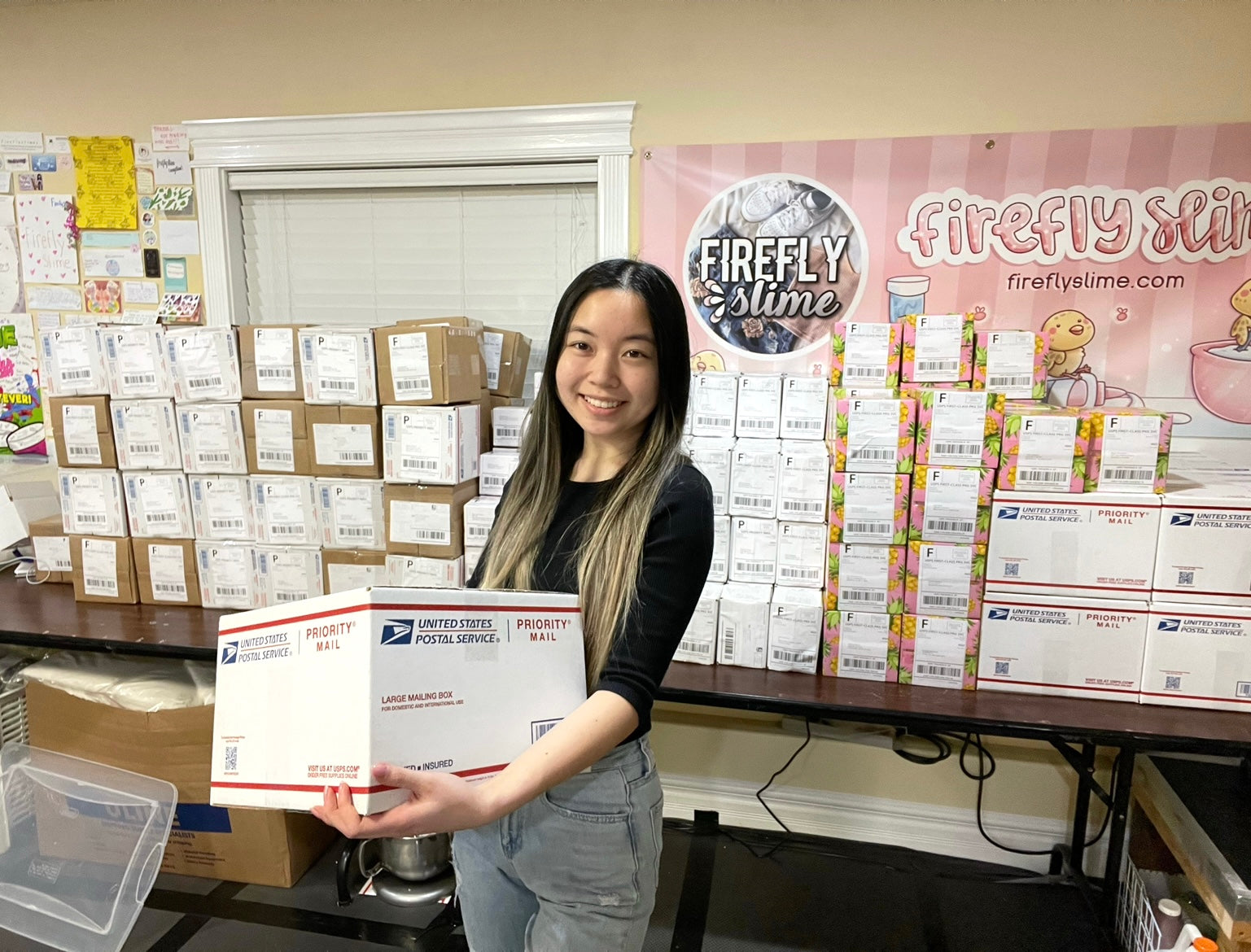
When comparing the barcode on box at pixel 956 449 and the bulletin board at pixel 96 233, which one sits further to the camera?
the bulletin board at pixel 96 233

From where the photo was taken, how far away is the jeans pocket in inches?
33.2

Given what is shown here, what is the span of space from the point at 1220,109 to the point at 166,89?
298 centimetres

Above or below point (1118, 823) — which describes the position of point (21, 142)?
above

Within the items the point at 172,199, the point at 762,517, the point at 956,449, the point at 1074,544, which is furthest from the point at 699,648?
the point at 172,199

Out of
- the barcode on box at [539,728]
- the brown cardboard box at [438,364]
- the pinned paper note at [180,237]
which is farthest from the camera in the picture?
the pinned paper note at [180,237]

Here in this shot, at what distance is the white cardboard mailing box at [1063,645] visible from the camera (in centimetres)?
151

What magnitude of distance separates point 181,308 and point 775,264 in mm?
1921

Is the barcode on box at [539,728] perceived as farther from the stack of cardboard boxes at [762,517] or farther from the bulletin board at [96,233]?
the bulletin board at [96,233]

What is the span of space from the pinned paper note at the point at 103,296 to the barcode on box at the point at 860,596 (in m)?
2.46

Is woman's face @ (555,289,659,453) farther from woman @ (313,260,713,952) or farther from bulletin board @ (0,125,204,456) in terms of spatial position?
bulletin board @ (0,125,204,456)

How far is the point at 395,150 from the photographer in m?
2.19

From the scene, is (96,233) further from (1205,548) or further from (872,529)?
(1205,548)

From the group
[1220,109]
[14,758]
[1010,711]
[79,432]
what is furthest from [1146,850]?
[79,432]

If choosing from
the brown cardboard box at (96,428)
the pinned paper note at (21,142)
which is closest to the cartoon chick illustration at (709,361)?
the brown cardboard box at (96,428)
